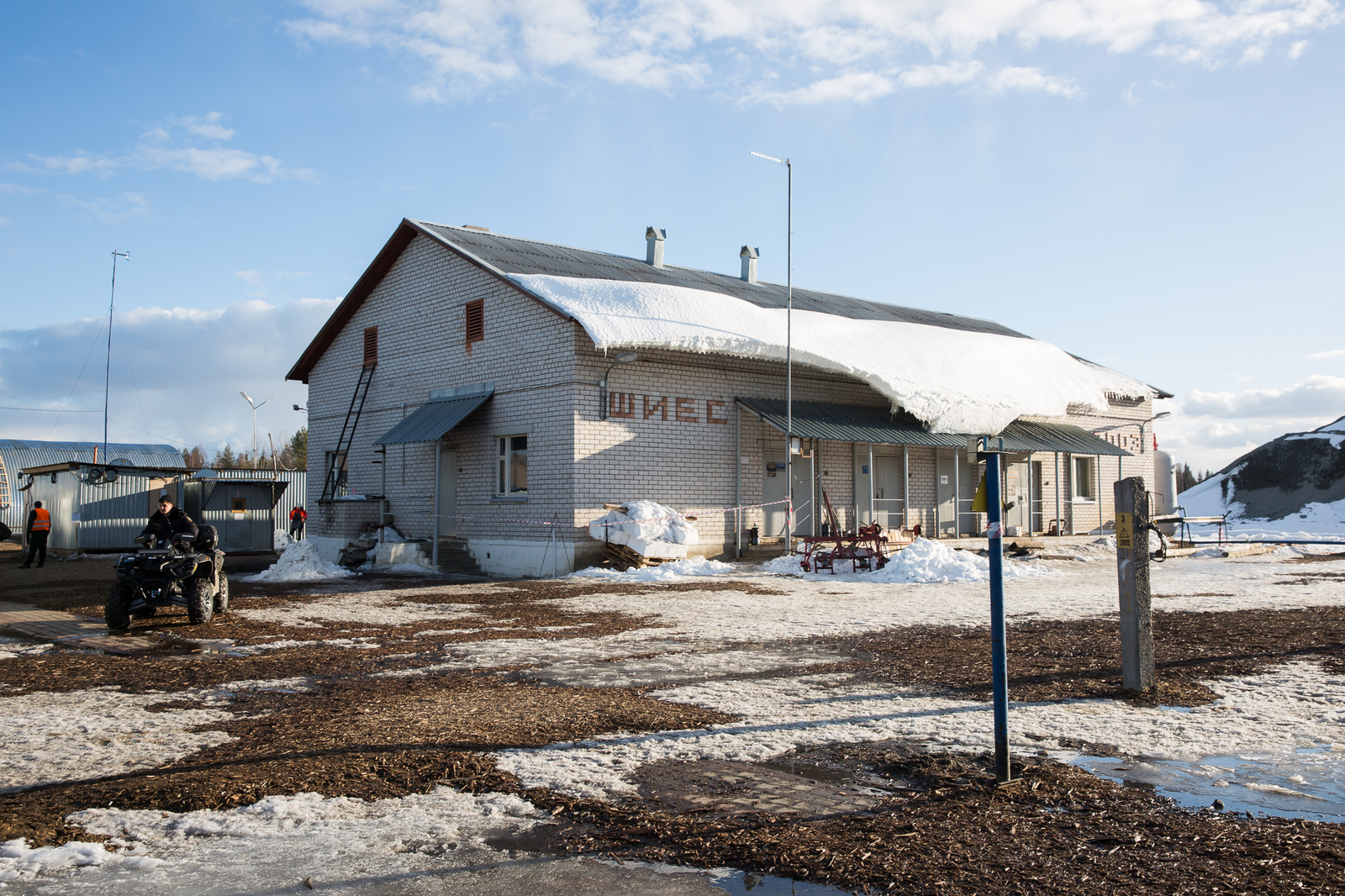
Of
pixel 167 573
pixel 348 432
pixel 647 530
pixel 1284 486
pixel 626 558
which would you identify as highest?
pixel 348 432

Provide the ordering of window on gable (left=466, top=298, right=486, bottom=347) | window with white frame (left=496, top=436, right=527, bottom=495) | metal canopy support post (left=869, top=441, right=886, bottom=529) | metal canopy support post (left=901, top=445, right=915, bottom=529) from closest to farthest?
1. window with white frame (left=496, top=436, right=527, bottom=495)
2. window on gable (left=466, top=298, right=486, bottom=347)
3. metal canopy support post (left=901, top=445, right=915, bottom=529)
4. metal canopy support post (left=869, top=441, right=886, bottom=529)

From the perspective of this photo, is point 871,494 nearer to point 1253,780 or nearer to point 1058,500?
point 1058,500

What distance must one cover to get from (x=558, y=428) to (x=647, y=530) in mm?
2679

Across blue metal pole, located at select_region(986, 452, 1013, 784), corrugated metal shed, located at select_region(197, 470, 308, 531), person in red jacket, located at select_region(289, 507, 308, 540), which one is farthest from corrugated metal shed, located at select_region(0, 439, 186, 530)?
blue metal pole, located at select_region(986, 452, 1013, 784)

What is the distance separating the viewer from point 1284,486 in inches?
1821

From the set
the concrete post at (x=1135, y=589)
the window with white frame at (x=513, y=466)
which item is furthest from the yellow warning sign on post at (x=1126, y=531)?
the window with white frame at (x=513, y=466)

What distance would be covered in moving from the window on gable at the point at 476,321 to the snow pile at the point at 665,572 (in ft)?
20.3

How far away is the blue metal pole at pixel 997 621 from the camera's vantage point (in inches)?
194

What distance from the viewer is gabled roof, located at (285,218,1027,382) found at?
22547 millimetres

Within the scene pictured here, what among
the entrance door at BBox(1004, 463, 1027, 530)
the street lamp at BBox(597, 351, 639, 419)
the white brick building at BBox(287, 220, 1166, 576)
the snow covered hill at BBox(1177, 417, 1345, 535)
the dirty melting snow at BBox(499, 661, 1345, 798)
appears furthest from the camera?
the snow covered hill at BBox(1177, 417, 1345, 535)

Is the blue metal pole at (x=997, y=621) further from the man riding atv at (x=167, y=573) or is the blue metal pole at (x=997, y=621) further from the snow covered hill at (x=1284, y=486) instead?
the snow covered hill at (x=1284, y=486)

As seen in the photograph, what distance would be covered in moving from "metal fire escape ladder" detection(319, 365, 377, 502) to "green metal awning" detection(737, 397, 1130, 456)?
10192 mm

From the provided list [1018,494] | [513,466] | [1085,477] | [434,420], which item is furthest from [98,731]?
[1085,477]

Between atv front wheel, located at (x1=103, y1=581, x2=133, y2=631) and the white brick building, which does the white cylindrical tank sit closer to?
the white brick building
